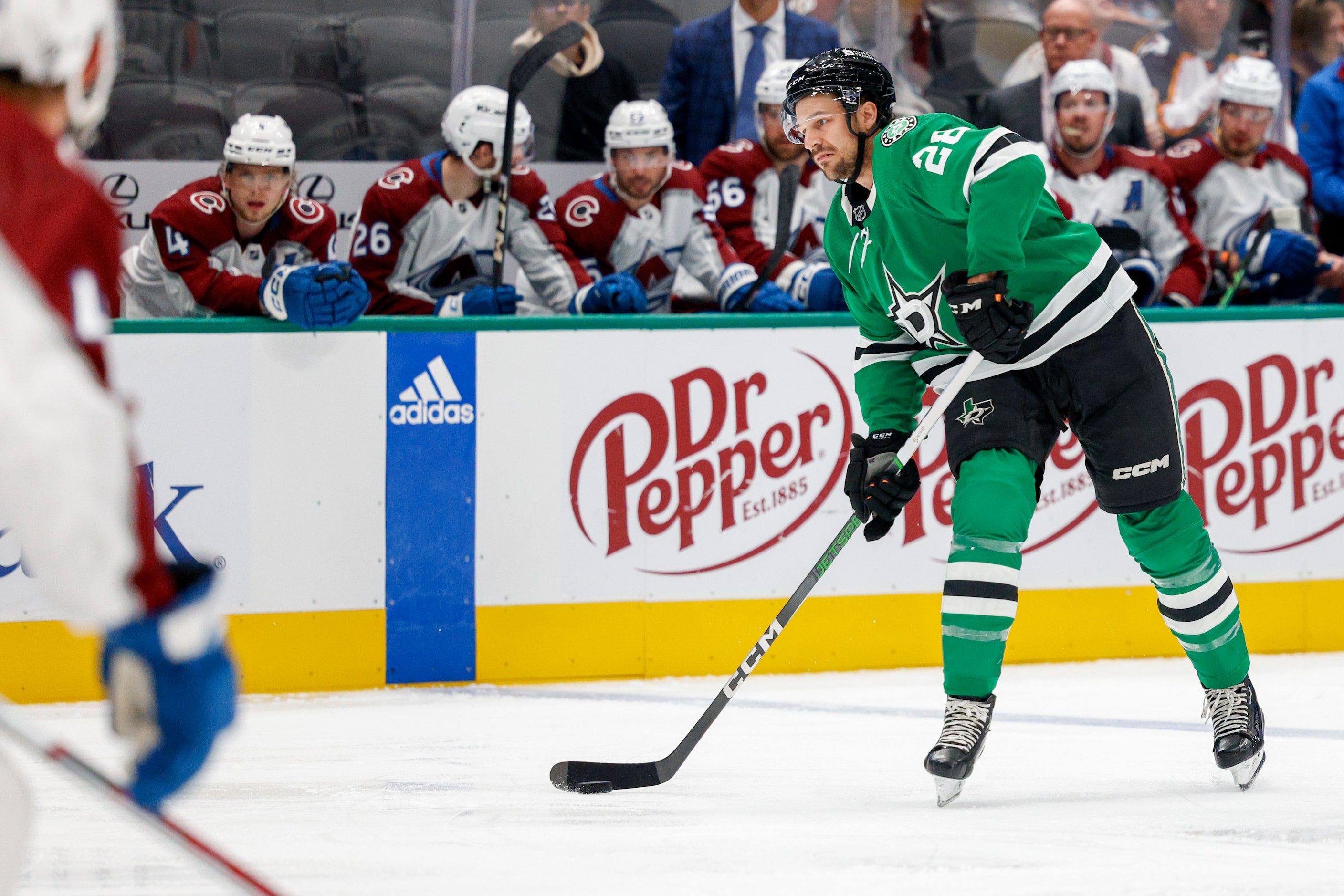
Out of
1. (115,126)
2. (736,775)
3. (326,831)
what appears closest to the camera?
(326,831)

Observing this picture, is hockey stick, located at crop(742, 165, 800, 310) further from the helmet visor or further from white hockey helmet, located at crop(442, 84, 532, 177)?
the helmet visor

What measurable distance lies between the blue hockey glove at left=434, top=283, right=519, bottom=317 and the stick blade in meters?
1.50

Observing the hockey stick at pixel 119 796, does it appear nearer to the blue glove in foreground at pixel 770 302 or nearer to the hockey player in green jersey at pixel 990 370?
the hockey player in green jersey at pixel 990 370

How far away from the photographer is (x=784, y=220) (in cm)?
419

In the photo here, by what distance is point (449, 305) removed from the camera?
3.89 metres

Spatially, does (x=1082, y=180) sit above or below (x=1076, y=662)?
above

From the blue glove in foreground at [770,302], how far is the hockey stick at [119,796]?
2.73m

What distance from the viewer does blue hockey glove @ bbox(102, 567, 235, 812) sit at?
42.4 inches

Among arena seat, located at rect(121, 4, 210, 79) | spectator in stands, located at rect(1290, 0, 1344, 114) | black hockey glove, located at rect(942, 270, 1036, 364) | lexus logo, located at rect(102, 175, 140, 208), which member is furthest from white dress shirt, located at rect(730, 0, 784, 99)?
black hockey glove, located at rect(942, 270, 1036, 364)

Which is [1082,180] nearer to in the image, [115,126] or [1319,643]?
[1319,643]

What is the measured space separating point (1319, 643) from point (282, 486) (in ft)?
9.17

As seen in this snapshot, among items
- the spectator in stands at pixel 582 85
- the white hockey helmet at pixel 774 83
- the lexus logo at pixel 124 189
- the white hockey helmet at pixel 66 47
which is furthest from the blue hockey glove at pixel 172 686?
the spectator in stands at pixel 582 85

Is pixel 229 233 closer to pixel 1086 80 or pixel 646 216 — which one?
pixel 646 216

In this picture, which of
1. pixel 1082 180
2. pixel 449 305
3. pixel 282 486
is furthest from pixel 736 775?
pixel 1082 180
